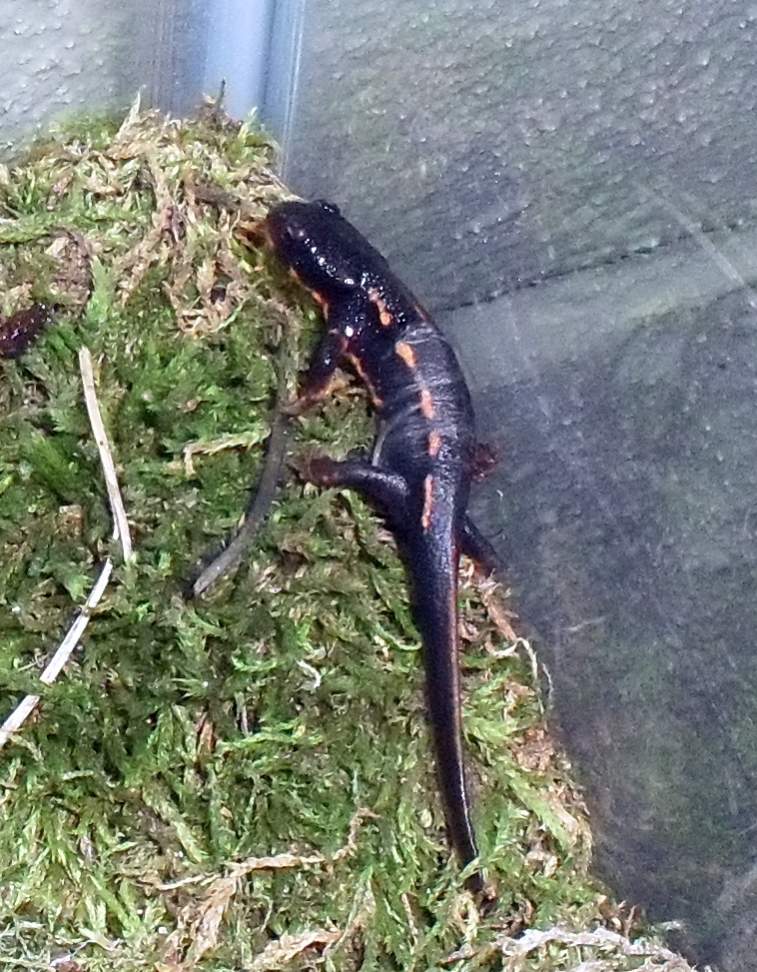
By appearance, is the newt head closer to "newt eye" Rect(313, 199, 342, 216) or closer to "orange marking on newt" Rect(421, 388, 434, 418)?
"newt eye" Rect(313, 199, 342, 216)

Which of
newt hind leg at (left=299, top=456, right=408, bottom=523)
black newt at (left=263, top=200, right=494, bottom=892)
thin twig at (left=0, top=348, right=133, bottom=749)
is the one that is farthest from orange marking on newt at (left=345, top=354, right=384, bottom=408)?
thin twig at (left=0, top=348, right=133, bottom=749)

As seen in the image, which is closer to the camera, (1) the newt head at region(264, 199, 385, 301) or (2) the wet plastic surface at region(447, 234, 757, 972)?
(2) the wet plastic surface at region(447, 234, 757, 972)

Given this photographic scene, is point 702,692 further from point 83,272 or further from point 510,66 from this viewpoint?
point 83,272

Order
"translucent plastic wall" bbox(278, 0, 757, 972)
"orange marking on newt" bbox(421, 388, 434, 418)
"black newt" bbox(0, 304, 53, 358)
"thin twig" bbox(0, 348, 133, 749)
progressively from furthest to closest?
"orange marking on newt" bbox(421, 388, 434, 418) → "black newt" bbox(0, 304, 53, 358) → "thin twig" bbox(0, 348, 133, 749) → "translucent plastic wall" bbox(278, 0, 757, 972)

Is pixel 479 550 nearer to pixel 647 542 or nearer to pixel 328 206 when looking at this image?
pixel 647 542

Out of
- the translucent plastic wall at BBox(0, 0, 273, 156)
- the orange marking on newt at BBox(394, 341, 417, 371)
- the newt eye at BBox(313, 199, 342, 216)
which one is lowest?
the orange marking on newt at BBox(394, 341, 417, 371)

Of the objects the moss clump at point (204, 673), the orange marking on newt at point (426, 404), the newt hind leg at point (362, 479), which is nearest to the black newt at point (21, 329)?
the moss clump at point (204, 673)
